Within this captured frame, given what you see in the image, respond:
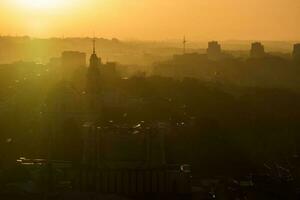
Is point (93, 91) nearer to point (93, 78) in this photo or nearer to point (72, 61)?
point (93, 78)

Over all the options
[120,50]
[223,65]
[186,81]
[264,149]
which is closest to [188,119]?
[264,149]

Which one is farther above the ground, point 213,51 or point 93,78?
point 93,78

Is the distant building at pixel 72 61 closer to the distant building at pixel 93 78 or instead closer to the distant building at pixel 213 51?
the distant building at pixel 93 78

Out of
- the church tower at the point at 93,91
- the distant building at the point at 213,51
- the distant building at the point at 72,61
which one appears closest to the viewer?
the church tower at the point at 93,91

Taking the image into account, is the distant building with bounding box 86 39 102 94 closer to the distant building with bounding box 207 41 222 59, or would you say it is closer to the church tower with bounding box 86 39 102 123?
the church tower with bounding box 86 39 102 123

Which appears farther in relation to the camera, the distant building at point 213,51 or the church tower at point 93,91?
the distant building at point 213,51

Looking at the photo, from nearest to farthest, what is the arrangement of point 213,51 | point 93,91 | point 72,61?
point 93,91
point 72,61
point 213,51

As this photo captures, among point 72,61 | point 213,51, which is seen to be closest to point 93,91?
point 72,61

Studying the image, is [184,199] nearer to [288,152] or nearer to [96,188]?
[96,188]

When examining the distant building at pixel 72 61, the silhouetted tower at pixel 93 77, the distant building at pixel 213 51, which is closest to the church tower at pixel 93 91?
the silhouetted tower at pixel 93 77

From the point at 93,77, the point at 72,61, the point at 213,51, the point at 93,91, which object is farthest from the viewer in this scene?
the point at 213,51

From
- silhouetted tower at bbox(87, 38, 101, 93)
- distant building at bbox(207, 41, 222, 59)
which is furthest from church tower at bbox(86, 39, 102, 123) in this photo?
distant building at bbox(207, 41, 222, 59)
